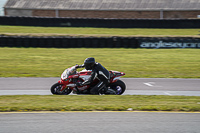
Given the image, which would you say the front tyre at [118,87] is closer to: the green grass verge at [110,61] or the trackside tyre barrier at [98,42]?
the green grass verge at [110,61]

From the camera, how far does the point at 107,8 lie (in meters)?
41.4

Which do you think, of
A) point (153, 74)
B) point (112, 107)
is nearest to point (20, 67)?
point (153, 74)

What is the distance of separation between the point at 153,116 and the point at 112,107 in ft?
3.68

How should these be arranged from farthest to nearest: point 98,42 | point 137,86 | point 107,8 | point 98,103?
point 107,8 → point 98,42 → point 137,86 → point 98,103

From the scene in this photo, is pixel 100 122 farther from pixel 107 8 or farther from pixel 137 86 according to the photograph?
pixel 107 8

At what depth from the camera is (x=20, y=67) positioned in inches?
642

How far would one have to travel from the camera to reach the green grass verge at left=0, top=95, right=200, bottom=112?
308 inches

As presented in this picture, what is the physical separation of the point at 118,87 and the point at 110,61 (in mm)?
8064

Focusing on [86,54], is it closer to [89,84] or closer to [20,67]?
[20,67]

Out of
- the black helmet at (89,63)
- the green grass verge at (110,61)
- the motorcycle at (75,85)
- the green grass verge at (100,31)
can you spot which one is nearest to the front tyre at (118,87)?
the motorcycle at (75,85)

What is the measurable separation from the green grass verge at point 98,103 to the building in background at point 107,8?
32726 mm

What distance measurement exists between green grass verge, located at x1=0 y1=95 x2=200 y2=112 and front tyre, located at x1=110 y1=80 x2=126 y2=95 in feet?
2.99

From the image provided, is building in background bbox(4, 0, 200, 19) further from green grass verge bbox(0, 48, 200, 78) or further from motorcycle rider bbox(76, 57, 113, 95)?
motorcycle rider bbox(76, 57, 113, 95)

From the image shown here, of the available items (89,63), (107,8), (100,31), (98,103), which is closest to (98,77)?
(89,63)
